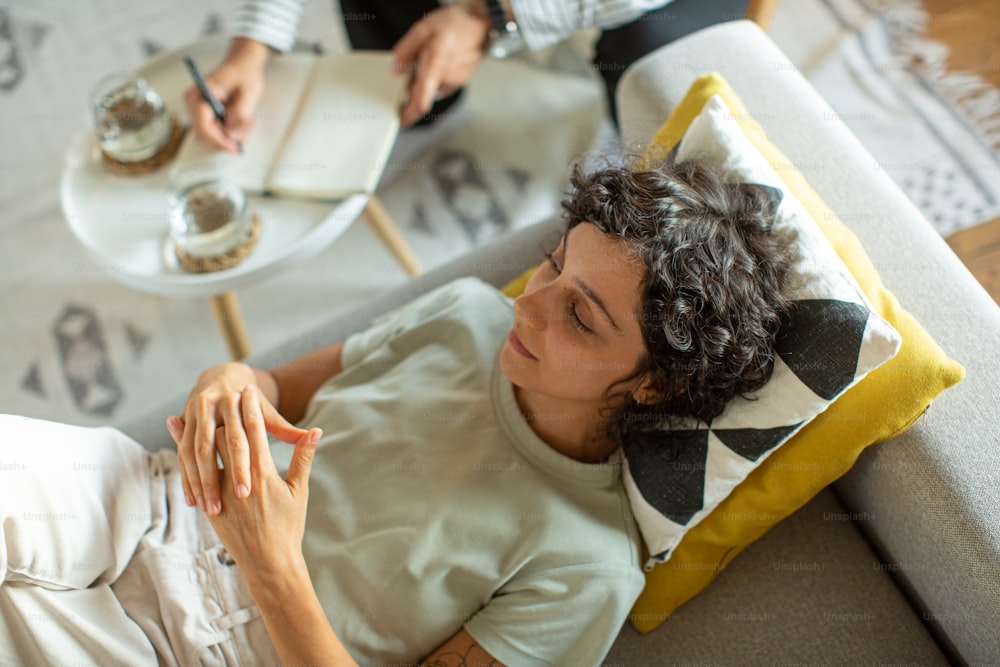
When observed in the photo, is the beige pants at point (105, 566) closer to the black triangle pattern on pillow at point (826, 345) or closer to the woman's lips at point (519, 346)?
the woman's lips at point (519, 346)

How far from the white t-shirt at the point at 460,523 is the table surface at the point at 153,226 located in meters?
0.37

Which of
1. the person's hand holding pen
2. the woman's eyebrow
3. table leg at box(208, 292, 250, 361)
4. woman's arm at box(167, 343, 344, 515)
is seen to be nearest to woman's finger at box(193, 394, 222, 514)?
woman's arm at box(167, 343, 344, 515)

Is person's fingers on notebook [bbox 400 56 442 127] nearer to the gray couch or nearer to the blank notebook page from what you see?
the blank notebook page

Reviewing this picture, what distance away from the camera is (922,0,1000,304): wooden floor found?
1.36 m

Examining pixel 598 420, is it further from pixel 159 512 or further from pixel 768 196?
pixel 159 512

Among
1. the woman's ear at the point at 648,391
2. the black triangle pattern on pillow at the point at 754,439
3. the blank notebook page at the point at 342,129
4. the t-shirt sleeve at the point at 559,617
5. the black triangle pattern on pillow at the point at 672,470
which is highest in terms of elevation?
the blank notebook page at the point at 342,129

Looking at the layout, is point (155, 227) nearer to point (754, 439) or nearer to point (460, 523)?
point (460, 523)

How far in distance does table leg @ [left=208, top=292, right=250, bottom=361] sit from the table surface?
0.52ft

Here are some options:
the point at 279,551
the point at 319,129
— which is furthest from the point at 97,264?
the point at 279,551

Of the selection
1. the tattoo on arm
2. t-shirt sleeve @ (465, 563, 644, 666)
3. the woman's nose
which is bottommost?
the tattoo on arm

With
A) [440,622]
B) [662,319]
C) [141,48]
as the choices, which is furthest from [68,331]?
[662,319]

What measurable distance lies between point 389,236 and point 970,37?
1482 millimetres

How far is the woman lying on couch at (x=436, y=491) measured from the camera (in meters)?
0.90

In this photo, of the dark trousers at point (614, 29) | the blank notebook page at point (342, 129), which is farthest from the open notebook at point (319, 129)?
the dark trousers at point (614, 29)
